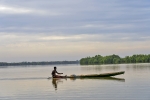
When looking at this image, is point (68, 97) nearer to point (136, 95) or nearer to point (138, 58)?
point (136, 95)

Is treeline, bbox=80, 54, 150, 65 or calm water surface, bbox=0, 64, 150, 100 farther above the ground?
treeline, bbox=80, 54, 150, 65

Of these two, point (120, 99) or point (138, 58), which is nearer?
point (120, 99)

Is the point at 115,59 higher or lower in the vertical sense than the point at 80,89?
higher

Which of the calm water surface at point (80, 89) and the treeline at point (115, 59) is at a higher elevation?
the treeline at point (115, 59)

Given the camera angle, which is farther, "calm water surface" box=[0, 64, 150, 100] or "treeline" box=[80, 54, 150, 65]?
"treeline" box=[80, 54, 150, 65]

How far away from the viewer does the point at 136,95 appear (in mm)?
18938

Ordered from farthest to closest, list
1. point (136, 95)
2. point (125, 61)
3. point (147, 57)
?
point (125, 61)
point (147, 57)
point (136, 95)

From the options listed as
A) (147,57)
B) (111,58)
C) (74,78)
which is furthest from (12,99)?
(111,58)

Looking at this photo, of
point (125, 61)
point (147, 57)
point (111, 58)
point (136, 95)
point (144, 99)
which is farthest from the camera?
point (111, 58)

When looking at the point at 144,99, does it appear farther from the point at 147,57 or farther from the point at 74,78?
the point at 147,57

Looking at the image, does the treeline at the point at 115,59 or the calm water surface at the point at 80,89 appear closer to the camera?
the calm water surface at the point at 80,89

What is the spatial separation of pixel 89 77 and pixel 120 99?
16033 millimetres

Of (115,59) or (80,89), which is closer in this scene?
(80,89)

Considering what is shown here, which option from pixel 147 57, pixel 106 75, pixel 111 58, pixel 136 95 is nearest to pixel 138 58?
pixel 147 57
